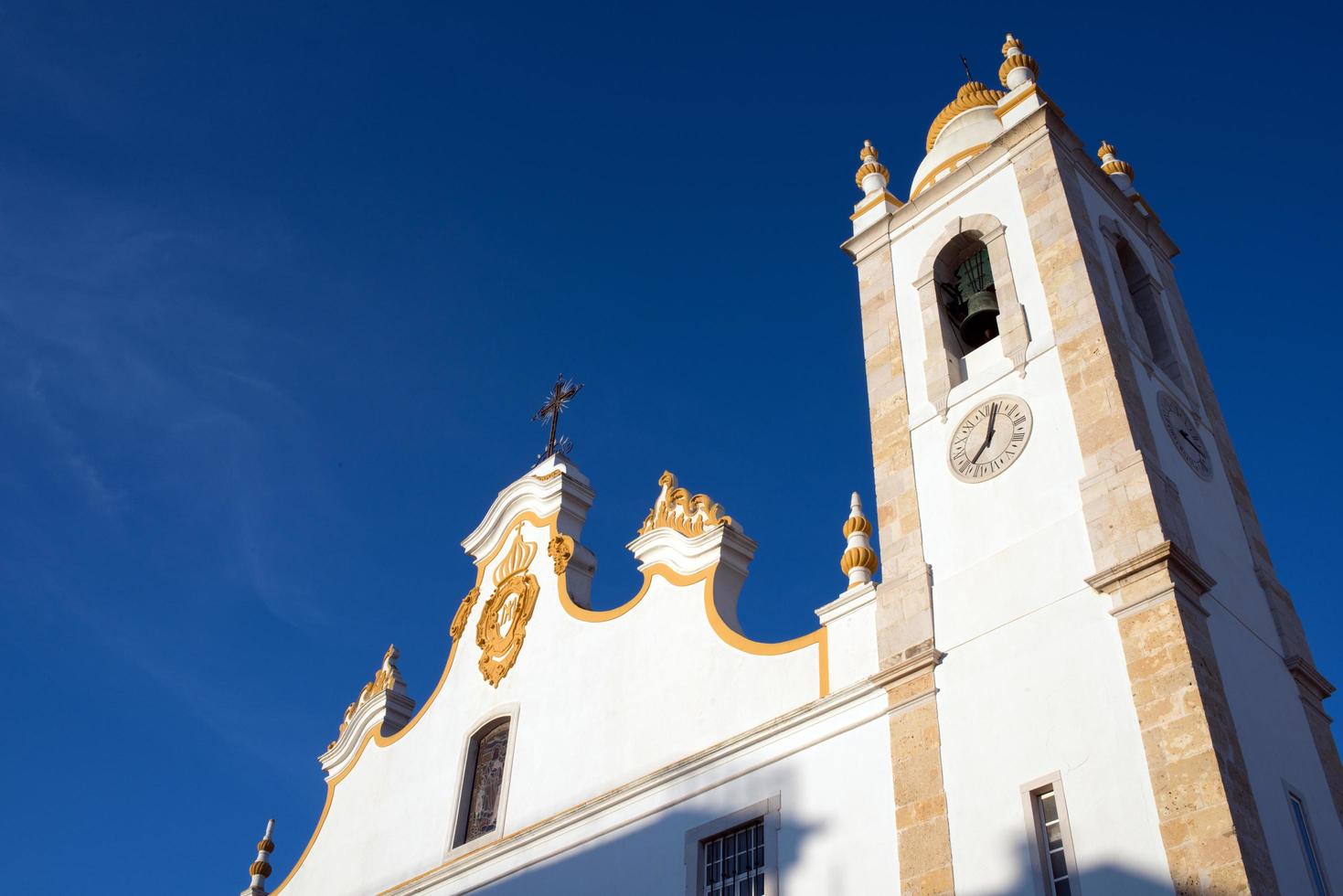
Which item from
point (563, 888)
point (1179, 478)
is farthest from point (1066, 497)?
point (563, 888)

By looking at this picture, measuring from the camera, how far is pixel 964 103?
58.6 feet

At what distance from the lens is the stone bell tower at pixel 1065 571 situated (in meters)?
10.1

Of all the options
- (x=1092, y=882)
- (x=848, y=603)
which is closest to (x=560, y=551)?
(x=848, y=603)

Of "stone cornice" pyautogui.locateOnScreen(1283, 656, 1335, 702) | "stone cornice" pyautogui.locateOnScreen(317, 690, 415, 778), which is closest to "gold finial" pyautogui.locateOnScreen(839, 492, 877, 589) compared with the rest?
"stone cornice" pyautogui.locateOnScreen(1283, 656, 1335, 702)

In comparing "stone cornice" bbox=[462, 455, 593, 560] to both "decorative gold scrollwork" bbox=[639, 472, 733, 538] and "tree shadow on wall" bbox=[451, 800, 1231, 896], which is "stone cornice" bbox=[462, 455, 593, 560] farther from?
"tree shadow on wall" bbox=[451, 800, 1231, 896]

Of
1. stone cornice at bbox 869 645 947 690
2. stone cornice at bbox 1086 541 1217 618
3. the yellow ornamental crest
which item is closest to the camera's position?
stone cornice at bbox 1086 541 1217 618

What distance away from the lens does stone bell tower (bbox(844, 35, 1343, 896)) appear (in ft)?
33.2

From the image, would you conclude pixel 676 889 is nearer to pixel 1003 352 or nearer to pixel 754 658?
pixel 754 658

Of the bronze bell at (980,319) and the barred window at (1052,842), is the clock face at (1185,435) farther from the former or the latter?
the barred window at (1052,842)

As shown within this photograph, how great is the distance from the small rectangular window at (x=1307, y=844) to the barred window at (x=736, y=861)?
451cm

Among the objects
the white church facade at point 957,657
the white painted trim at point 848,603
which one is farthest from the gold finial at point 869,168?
the white painted trim at point 848,603

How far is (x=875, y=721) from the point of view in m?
12.2

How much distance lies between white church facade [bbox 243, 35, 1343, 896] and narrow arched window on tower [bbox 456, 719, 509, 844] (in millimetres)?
40

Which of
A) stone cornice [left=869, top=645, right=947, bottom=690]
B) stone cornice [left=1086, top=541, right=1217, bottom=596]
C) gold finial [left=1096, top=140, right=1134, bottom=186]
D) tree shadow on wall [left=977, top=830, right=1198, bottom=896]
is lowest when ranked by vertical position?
tree shadow on wall [left=977, top=830, right=1198, bottom=896]
